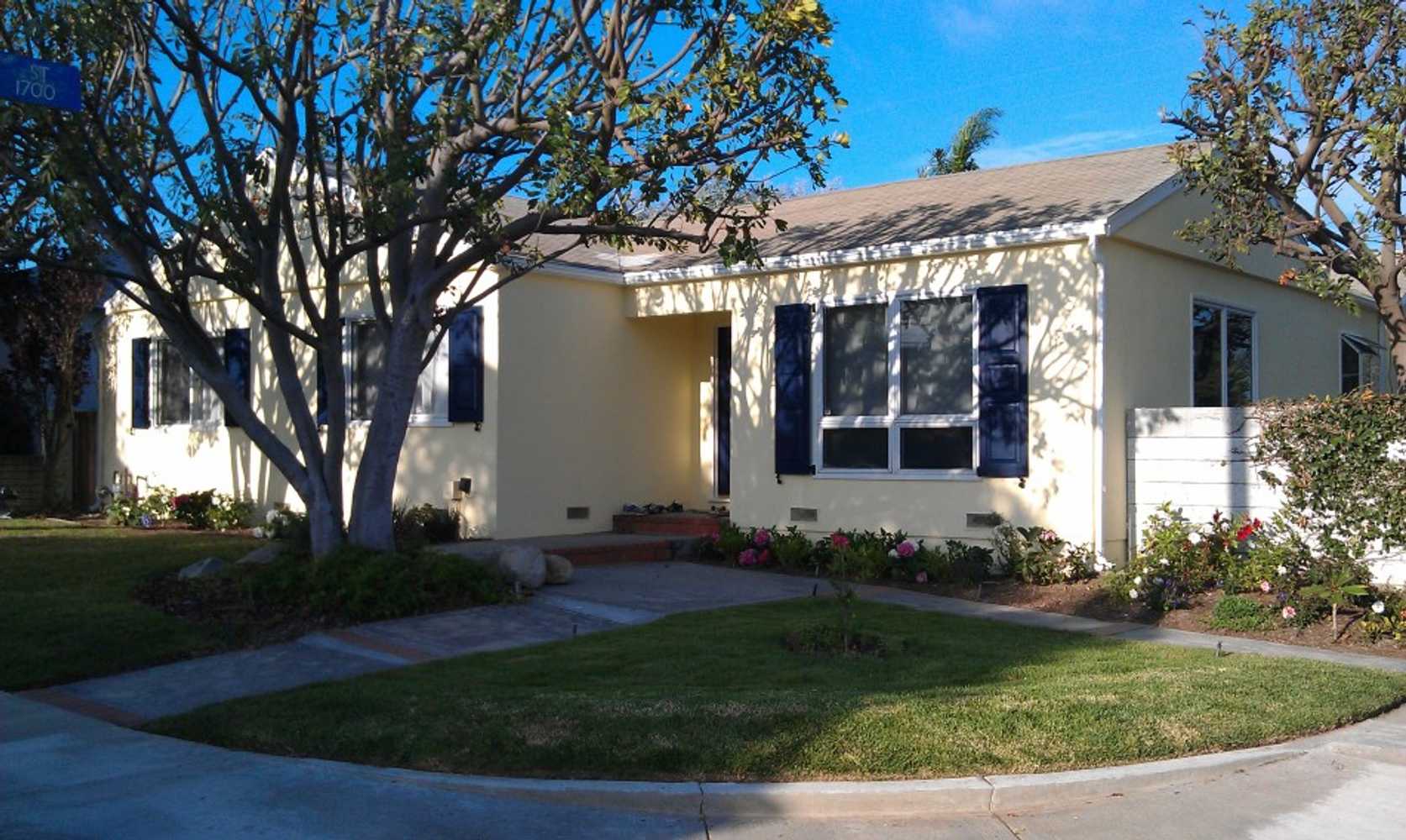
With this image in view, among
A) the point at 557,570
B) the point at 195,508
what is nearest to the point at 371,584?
the point at 557,570

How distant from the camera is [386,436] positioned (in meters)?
11.0

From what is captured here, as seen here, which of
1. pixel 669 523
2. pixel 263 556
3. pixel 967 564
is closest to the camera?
pixel 263 556

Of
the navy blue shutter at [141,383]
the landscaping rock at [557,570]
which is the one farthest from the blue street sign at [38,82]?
the navy blue shutter at [141,383]

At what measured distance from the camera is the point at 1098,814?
19.3ft

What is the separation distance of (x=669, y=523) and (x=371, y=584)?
537 centimetres

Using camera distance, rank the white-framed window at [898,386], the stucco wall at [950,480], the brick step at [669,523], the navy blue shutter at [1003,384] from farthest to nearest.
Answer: the brick step at [669,523] < the white-framed window at [898,386] < the navy blue shutter at [1003,384] < the stucco wall at [950,480]

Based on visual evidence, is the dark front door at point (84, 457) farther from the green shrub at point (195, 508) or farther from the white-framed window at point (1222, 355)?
the white-framed window at point (1222, 355)

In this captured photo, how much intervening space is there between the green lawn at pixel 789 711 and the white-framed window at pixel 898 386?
13.3 feet

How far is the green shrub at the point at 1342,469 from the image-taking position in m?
10.1

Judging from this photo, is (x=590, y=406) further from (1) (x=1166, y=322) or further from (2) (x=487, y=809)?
(2) (x=487, y=809)

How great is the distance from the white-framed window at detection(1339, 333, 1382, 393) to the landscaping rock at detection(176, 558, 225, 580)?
15.4 meters

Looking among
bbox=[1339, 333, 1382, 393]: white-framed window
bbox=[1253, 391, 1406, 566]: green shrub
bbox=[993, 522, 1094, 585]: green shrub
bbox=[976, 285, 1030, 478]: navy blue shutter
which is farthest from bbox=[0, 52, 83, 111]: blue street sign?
bbox=[1339, 333, 1382, 393]: white-framed window

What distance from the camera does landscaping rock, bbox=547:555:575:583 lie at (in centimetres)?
1186

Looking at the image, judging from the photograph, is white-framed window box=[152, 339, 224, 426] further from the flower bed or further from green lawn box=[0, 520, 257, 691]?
the flower bed
